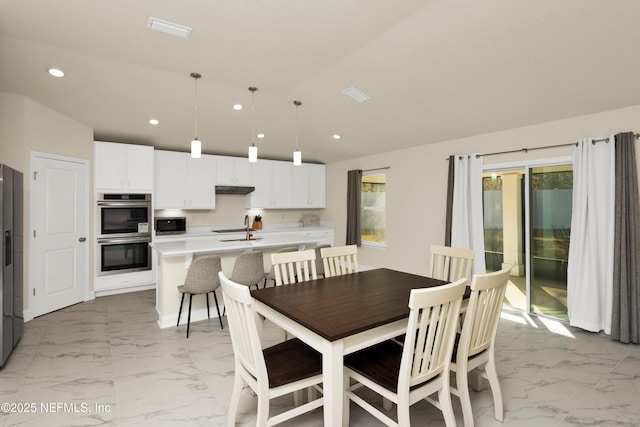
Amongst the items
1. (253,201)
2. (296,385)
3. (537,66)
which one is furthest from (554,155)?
(253,201)

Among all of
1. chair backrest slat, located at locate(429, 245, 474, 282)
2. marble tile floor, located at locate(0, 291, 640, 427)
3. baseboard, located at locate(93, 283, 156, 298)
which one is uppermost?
chair backrest slat, located at locate(429, 245, 474, 282)

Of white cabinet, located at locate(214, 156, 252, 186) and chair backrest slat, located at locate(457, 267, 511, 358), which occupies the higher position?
white cabinet, located at locate(214, 156, 252, 186)

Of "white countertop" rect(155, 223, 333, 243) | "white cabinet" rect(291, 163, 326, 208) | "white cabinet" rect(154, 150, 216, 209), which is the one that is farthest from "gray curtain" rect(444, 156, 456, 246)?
"white cabinet" rect(154, 150, 216, 209)

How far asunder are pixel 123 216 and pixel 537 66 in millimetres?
5380

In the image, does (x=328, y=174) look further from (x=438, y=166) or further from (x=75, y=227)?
(x=75, y=227)

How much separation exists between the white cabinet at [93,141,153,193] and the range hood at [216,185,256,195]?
1.14m

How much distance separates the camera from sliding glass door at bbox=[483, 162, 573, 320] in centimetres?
368

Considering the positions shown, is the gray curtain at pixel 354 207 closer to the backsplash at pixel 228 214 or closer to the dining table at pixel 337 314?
the backsplash at pixel 228 214

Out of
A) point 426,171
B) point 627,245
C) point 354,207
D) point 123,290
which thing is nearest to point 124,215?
point 123,290

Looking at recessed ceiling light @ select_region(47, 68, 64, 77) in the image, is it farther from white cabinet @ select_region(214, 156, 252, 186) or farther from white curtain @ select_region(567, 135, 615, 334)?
white curtain @ select_region(567, 135, 615, 334)

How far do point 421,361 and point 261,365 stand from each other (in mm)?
819

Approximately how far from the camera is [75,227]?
4.33 meters

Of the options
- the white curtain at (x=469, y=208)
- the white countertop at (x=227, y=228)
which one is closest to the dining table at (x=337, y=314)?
the white curtain at (x=469, y=208)

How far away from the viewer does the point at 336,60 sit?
336cm
